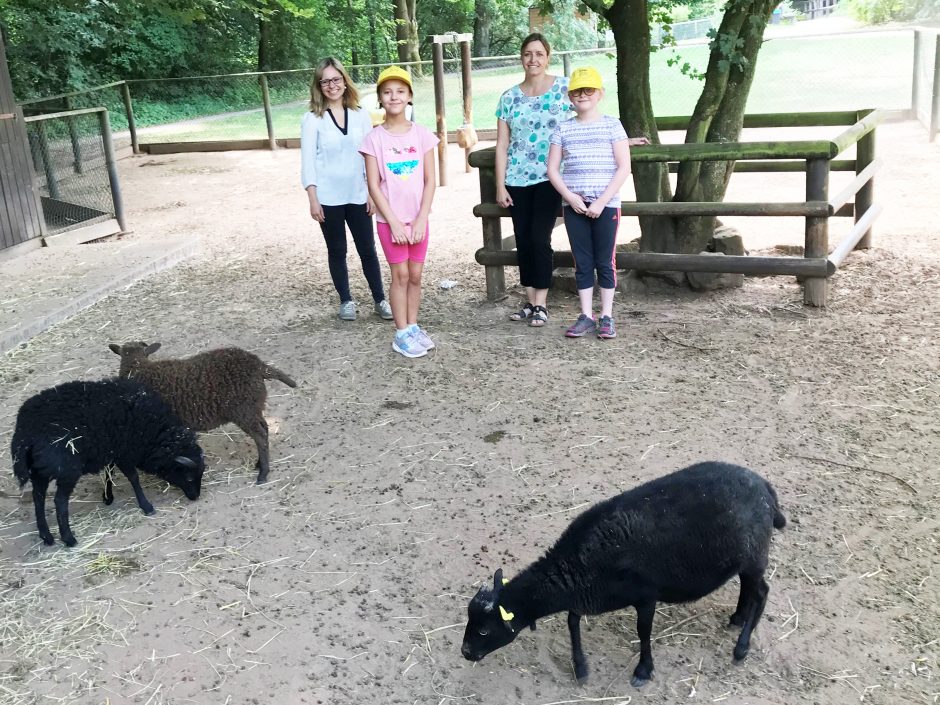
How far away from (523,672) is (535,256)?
3.86 metres

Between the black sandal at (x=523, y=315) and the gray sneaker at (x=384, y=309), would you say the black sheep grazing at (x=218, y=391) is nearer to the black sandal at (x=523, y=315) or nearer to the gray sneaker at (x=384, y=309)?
the gray sneaker at (x=384, y=309)

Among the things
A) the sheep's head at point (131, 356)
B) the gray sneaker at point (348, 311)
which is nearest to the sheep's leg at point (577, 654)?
the sheep's head at point (131, 356)

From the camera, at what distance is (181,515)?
4367mm

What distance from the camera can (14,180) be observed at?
32.6 feet

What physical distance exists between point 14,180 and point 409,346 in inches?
244

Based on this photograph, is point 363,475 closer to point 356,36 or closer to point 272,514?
point 272,514

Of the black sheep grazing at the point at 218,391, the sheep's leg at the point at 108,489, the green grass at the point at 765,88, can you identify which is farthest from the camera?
the green grass at the point at 765,88

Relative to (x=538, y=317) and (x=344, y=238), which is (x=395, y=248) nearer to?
(x=344, y=238)

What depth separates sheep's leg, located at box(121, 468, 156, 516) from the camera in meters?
4.29

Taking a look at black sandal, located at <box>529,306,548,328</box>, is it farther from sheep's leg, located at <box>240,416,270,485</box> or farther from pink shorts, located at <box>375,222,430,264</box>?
sheep's leg, located at <box>240,416,270,485</box>

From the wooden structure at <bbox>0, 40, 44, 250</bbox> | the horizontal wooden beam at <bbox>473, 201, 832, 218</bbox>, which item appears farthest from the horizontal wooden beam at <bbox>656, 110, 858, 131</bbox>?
the wooden structure at <bbox>0, 40, 44, 250</bbox>

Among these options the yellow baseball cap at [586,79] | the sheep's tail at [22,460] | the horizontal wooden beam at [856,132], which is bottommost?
the sheep's tail at [22,460]

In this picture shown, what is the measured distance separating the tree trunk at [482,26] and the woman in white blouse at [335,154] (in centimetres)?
3297

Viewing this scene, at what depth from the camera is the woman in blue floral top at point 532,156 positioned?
20.5ft
